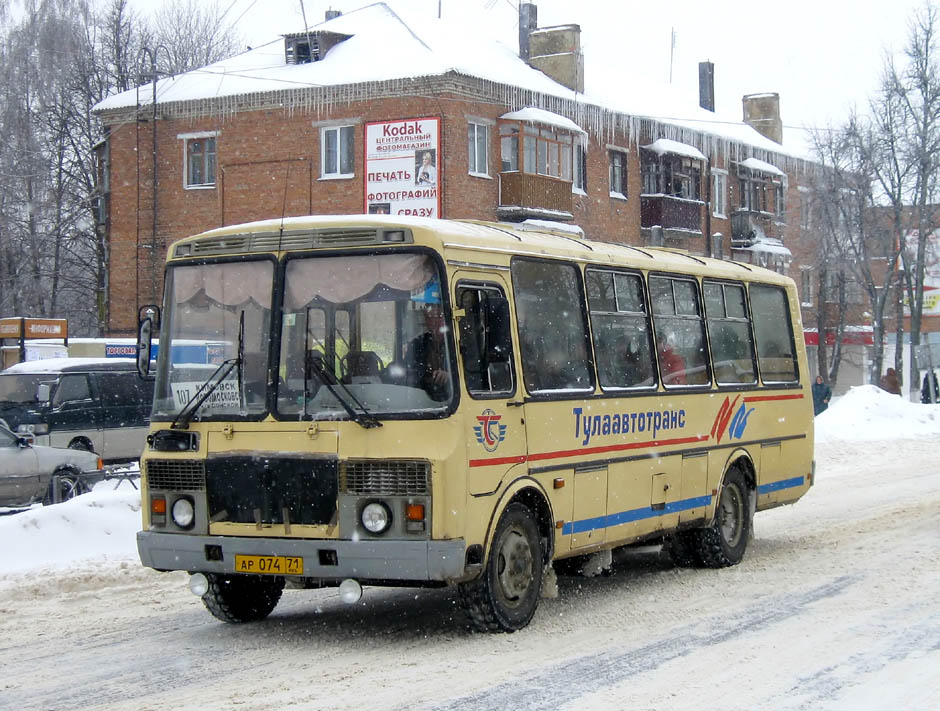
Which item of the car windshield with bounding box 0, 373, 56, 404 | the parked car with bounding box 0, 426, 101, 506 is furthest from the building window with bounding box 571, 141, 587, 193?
the parked car with bounding box 0, 426, 101, 506

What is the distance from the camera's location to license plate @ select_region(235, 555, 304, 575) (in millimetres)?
8047

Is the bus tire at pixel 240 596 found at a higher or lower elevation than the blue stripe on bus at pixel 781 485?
lower

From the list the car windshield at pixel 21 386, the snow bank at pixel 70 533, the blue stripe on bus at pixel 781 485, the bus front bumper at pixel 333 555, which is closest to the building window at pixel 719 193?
the car windshield at pixel 21 386

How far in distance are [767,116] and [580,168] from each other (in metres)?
20.0

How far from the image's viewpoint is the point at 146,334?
8922 millimetres

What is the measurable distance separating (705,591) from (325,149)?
2633 centimetres

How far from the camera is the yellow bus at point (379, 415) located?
312 inches

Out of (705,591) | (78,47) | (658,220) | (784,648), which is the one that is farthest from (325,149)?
(784,648)

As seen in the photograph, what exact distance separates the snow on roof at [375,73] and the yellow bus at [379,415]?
82.0ft

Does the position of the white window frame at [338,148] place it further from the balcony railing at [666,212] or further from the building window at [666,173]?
the balcony railing at [666,212]

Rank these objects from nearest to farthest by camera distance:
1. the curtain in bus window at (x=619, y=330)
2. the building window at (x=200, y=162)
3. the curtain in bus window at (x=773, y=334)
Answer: the curtain in bus window at (x=619, y=330)
the curtain in bus window at (x=773, y=334)
the building window at (x=200, y=162)

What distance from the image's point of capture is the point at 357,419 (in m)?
7.94

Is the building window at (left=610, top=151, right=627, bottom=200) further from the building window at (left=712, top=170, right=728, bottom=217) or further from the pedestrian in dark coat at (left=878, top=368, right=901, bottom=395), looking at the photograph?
the pedestrian in dark coat at (left=878, top=368, right=901, bottom=395)

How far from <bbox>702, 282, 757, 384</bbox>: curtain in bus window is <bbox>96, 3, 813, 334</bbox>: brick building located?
779 inches
